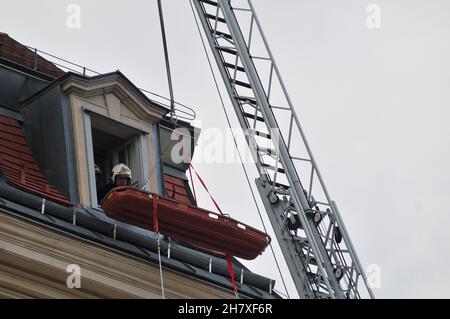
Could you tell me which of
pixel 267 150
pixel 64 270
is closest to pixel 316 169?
pixel 267 150

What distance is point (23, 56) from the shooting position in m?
22.4

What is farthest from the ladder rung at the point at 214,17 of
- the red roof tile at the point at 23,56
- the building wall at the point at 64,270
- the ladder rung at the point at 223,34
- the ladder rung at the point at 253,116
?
the building wall at the point at 64,270

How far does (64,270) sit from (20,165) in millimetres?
2796

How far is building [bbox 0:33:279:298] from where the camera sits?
17.5m

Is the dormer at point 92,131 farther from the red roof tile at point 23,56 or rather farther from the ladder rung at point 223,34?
the ladder rung at point 223,34

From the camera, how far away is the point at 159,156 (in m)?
21.5

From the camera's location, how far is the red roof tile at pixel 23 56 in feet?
72.0

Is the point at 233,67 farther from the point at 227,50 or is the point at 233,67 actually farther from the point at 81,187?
the point at 81,187

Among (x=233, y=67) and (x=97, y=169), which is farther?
(x=233, y=67)

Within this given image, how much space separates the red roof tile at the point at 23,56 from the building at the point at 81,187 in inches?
1.2

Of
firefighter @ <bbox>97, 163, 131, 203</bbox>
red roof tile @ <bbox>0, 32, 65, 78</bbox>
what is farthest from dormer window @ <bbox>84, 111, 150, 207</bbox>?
red roof tile @ <bbox>0, 32, 65, 78</bbox>
